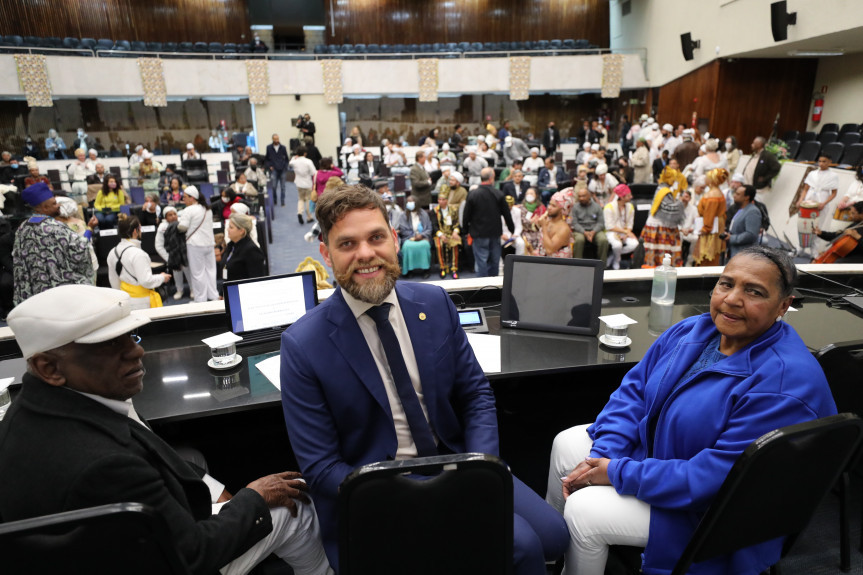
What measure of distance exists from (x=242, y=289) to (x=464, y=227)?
171 inches

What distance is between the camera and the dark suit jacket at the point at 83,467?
1.19 m

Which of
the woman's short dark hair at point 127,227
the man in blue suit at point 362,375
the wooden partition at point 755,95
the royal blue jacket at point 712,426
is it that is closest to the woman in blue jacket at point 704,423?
the royal blue jacket at point 712,426

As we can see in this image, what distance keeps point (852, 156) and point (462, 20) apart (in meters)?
14.5

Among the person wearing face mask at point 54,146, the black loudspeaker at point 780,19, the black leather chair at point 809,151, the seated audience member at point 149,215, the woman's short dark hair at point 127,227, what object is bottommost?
the seated audience member at point 149,215

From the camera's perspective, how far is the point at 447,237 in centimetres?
708

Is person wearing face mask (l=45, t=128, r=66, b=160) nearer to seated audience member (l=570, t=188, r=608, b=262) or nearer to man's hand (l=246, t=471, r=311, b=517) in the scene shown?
seated audience member (l=570, t=188, r=608, b=262)

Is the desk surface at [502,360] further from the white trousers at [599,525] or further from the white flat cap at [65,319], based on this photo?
the white flat cap at [65,319]

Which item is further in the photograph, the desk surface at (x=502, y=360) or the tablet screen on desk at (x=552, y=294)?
the tablet screen on desk at (x=552, y=294)

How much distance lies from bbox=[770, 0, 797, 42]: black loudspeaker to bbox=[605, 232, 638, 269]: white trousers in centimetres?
682

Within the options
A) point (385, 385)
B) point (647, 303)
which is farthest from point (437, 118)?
point (385, 385)

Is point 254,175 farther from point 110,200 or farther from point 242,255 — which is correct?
point 242,255

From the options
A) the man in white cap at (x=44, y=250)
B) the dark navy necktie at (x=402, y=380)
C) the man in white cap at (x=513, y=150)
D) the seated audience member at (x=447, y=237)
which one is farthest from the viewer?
the man in white cap at (x=513, y=150)

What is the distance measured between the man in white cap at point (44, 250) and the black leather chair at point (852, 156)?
1024cm

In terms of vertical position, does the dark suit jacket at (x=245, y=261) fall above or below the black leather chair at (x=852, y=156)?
below
